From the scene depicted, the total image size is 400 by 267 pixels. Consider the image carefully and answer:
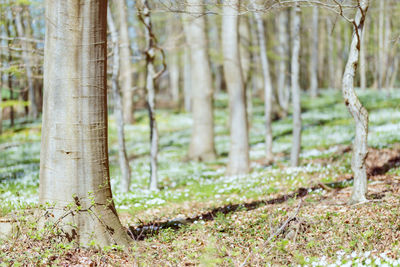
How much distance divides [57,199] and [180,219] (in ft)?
9.76

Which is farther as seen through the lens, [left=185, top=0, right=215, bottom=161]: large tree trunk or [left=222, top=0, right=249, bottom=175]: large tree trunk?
[left=185, top=0, right=215, bottom=161]: large tree trunk

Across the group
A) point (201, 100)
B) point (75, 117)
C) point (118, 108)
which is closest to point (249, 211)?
point (75, 117)

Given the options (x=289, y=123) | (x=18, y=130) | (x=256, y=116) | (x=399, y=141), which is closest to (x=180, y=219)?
(x=399, y=141)

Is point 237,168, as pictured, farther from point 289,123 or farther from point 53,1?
point 289,123

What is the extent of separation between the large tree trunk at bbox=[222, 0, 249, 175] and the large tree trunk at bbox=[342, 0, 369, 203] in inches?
224

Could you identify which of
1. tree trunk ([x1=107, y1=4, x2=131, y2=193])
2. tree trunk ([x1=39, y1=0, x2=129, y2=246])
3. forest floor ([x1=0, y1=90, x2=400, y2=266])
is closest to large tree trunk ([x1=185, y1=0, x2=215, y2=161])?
forest floor ([x1=0, y1=90, x2=400, y2=266])

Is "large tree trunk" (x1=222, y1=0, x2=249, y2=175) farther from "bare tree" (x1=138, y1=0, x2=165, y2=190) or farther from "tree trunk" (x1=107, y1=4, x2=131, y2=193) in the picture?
"tree trunk" (x1=107, y1=4, x2=131, y2=193)

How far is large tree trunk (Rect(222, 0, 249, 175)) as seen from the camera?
40.8ft

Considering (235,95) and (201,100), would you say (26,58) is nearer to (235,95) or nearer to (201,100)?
(235,95)

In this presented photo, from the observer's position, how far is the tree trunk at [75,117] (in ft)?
17.2

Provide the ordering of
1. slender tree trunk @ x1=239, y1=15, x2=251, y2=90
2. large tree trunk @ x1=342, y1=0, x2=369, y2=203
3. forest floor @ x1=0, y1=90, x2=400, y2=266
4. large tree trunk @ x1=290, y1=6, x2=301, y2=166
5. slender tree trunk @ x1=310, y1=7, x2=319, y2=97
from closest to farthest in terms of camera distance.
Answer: forest floor @ x1=0, y1=90, x2=400, y2=266, large tree trunk @ x1=342, y1=0, x2=369, y2=203, large tree trunk @ x1=290, y1=6, x2=301, y2=166, slender tree trunk @ x1=239, y1=15, x2=251, y2=90, slender tree trunk @ x1=310, y1=7, x2=319, y2=97

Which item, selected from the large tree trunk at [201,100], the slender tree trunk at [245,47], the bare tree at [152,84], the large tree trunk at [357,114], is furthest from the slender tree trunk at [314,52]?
the large tree trunk at [357,114]

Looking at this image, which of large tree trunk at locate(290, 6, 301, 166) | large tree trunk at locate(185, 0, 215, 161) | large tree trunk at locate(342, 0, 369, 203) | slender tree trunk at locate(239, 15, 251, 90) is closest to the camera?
large tree trunk at locate(342, 0, 369, 203)

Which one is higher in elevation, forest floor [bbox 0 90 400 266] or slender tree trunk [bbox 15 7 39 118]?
slender tree trunk [bbox 15 7 39 118]
